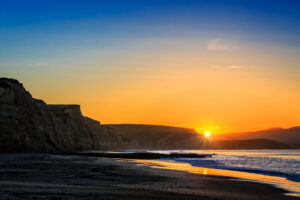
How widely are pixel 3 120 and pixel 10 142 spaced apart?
3930 mm

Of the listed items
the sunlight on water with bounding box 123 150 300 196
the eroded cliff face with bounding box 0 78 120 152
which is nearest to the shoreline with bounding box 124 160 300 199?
the sunlight on water with bounding box 123 150 300 196

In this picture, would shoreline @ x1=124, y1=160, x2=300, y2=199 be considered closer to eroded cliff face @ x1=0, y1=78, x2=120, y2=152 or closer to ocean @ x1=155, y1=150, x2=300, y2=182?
ocean @ x1=155, y1=150, x2=300, y2=182

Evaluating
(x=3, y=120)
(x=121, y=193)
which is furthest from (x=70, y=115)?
(x=121, y=193)

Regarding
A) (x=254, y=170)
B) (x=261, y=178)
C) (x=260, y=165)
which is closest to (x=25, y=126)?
(x=260, y=165)

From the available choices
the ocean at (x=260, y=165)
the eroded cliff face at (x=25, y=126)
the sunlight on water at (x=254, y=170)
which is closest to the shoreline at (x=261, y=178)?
the sunlight on water at (x=254, y=170)

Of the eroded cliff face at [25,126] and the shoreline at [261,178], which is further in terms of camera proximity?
the eroded cliff face at [25,126]

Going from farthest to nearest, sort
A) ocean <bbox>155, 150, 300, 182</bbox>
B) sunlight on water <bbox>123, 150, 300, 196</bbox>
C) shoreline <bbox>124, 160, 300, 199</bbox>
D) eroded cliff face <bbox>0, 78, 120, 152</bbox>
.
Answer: eroded cliff face <bbox>0, 78, 120, 152</bbox>
ocean <bbox>155, 150, 300, 182</bbox>
sunlight on water <bbox>123, 150, 300, 196</bbox>
shoreline <bbox>124, 160, 300, 199</bbox>

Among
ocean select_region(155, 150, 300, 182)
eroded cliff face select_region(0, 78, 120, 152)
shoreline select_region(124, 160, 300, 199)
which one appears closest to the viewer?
shoreline select_region(124, 160, 300, 199)

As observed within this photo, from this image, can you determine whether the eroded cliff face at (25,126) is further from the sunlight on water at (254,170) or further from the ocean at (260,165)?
the ocean at (260,165)

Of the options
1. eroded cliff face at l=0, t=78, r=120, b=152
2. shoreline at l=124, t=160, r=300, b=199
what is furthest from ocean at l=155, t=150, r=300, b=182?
eroded cliff face at l=0, t=78, r=120, b=152

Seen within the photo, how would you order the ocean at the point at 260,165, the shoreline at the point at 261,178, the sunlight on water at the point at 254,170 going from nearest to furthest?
the shoreline at the point at 261,178 → the sunlight on water at the point at 254,170 → the ocean at the point at 260,165

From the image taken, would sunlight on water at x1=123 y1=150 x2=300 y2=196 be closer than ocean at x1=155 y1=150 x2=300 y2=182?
Yes

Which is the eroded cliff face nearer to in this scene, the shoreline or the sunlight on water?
the sunlight on water

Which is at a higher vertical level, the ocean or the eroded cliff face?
the eroded cliff face
